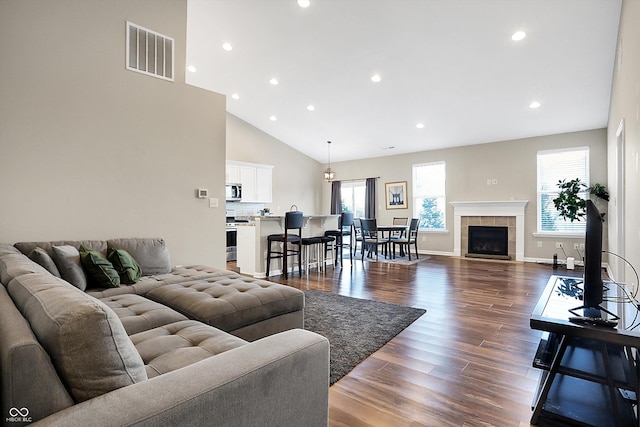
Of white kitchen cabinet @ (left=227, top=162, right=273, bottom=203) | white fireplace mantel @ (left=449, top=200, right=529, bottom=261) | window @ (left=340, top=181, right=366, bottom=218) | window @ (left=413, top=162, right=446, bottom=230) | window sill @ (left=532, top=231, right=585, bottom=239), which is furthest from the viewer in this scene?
window @ (left=340, top=181, right=366, bottom=218)

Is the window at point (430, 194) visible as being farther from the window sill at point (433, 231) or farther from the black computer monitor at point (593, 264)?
the black computer monitor at point (593, 264)

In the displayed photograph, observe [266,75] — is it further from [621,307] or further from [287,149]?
[621,307]

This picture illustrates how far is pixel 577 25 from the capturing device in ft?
13.1

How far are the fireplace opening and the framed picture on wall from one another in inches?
73.4

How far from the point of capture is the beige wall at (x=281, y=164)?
8.18 meters

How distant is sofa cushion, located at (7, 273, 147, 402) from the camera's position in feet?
2.54

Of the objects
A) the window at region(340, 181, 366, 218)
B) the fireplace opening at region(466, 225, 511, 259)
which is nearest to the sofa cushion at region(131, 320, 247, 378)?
the fireplace opening at region(466, 225, 511, 259)

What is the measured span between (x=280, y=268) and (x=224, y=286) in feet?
10.4

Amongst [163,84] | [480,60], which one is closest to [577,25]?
[480,60]

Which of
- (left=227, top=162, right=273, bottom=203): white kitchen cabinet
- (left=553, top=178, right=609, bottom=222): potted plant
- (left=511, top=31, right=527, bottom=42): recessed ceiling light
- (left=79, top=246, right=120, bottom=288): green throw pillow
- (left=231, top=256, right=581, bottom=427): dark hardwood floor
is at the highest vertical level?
(left=511, top=31, right=527, bottom=42): recessed ceiling light

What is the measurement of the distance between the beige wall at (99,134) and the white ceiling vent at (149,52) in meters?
0.07

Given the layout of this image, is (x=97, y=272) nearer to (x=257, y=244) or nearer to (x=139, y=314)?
(x=139, y=314)

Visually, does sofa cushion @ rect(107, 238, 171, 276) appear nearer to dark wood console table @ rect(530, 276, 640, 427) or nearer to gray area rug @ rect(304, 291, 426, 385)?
gray area rug @ rect(304, 291, 426, 385)

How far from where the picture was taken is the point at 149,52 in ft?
11.3
